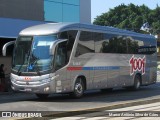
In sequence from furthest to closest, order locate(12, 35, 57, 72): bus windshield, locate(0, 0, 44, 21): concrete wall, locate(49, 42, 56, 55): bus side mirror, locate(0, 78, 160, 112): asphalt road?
locate(0, 0, 44, 21): concrete wall < locate(12, 35, 57, 72): bus windshield < locate(49, 42, 56, 55): bus side mirror < locate(0, 78, 160, 112): asphalt road

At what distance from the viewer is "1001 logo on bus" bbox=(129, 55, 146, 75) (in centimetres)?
2641

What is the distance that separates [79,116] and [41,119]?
1.56 meters

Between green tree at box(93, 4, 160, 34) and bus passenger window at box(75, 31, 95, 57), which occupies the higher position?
green tree at box(93, 4, 160, 34)

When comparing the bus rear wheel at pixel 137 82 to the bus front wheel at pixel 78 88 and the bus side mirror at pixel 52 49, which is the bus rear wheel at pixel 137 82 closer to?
the bus front wheel at pixel 78 88

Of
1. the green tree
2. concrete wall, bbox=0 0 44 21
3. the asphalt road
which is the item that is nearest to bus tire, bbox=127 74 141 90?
the asphalt road

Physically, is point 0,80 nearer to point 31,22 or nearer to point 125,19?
point 31,22

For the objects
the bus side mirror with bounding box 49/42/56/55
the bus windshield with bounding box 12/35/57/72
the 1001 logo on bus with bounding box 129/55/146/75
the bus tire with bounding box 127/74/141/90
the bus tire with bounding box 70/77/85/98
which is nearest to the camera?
the bus side mirror with bounding box 49/42/56/55

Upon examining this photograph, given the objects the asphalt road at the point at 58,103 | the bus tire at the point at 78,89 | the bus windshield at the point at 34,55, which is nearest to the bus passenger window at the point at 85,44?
the bus tire at the point at 78,89

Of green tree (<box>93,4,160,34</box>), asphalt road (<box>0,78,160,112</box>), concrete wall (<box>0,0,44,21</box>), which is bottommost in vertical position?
asphalt road (<box>0,78,160,112</box>)

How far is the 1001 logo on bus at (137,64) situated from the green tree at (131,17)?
224 ft

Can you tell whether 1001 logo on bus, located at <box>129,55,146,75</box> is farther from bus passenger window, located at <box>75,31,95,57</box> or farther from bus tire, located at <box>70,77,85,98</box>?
bus tire, located at <box>70,77,85,98</box>

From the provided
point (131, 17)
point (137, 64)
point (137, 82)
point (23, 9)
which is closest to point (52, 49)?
point (137, 64)

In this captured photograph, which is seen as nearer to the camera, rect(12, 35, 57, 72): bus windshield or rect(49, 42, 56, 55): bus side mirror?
rect(49, 42, 56, 55): bus side mirror

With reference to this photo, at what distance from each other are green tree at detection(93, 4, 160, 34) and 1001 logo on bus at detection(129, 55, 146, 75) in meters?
68.3
